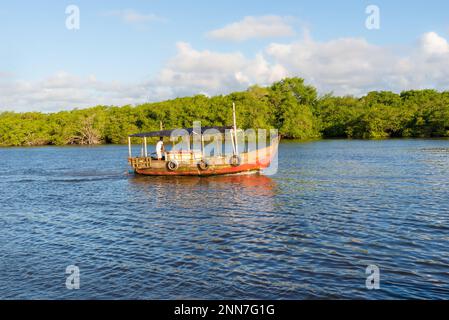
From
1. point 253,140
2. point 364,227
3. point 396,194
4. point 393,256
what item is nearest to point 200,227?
point 364,227

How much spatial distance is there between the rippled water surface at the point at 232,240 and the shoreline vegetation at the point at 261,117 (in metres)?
74.9

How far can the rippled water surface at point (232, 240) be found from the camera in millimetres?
12492

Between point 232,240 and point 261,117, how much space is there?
92.7m

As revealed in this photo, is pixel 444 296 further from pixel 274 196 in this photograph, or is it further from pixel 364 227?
pixel 274 196

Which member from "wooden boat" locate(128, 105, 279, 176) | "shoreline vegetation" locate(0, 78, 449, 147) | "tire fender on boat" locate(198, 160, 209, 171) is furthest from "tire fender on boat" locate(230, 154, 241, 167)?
"shoreline vegetation" locate(0, 78, 449, 147)

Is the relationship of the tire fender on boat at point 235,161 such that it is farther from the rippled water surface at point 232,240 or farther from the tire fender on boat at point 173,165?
the tire fender on boat at point 173,165

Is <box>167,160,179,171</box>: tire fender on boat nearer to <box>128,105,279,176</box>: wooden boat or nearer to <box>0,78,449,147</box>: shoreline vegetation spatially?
<box>128,105,279,176</box>: wooden boat

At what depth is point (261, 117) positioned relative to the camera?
108 meters

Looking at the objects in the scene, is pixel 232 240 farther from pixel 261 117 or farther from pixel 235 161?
pixel 261 117

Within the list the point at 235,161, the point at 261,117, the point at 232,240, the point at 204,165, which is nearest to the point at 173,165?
the point at 204,165

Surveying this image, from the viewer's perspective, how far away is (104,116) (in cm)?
12231

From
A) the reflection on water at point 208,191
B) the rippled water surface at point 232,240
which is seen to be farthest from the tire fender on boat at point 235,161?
the rippled water surface at point 232,240

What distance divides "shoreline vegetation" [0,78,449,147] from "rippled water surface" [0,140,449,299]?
74935 millimetres
